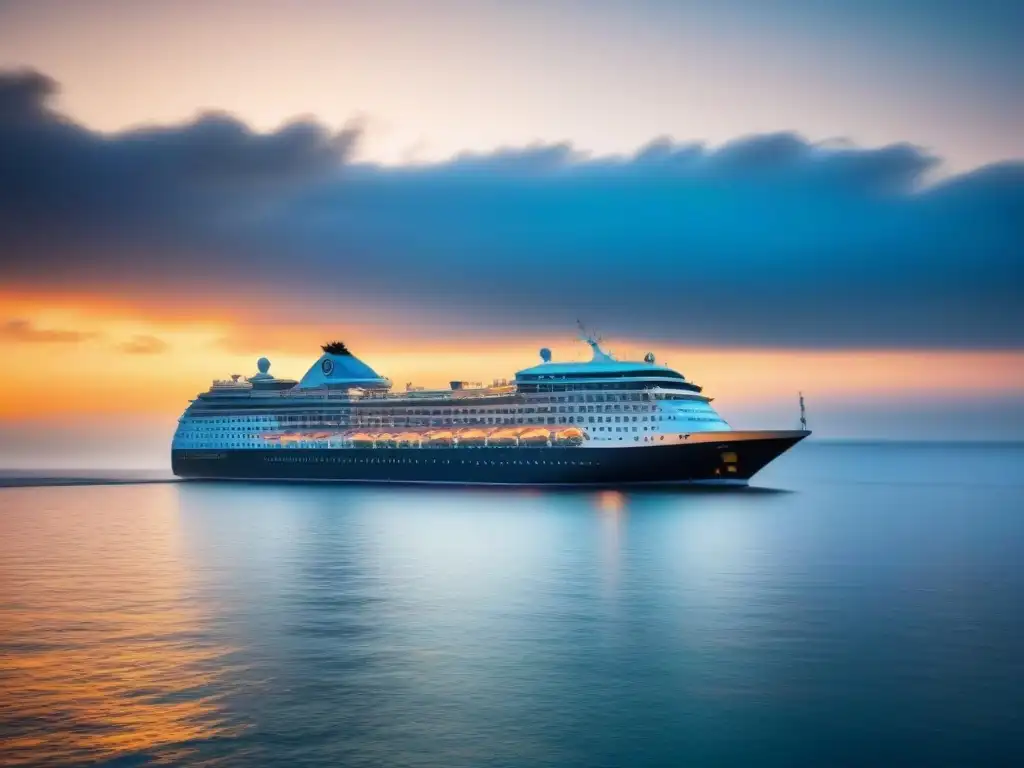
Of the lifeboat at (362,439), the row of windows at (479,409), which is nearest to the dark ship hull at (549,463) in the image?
the lifeboat at (362,439)

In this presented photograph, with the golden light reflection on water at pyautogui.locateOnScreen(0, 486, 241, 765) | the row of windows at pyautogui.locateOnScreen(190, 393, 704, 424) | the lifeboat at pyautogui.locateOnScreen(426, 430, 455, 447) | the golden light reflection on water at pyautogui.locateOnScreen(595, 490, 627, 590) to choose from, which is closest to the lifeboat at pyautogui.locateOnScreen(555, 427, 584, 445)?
the row of windows at pyautogui.locateOnScreen(190, 393, 704, 424)

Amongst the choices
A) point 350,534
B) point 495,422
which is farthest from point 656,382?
point 350,534

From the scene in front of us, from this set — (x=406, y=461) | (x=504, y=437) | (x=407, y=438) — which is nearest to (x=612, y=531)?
(x=504, y=437)

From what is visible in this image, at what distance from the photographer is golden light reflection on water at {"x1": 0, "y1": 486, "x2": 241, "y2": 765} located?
22344 millimetres

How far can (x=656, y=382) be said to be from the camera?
100m

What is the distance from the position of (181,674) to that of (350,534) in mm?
36189

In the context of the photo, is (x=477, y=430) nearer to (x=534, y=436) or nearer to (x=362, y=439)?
(x=534, y=436)

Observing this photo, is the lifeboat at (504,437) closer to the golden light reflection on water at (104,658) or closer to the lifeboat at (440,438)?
the lifeboat at (440,438)

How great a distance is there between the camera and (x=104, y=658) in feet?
96.9

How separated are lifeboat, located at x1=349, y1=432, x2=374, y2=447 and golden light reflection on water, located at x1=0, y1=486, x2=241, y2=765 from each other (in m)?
60.1

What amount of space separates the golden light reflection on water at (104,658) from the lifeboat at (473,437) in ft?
174

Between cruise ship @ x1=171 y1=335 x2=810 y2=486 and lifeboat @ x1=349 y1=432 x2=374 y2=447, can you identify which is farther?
lifeboat @ x1=349 y1=432 x2=374 y2=447

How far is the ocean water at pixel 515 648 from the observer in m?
22.3

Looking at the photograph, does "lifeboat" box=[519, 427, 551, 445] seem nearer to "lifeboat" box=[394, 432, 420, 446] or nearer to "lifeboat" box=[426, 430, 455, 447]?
"lifeboat" box=[426, 430, 455, 447]
